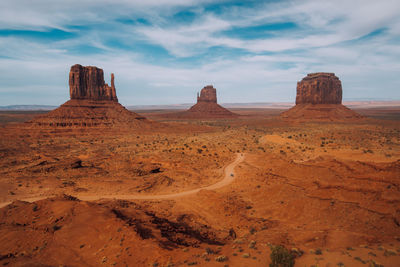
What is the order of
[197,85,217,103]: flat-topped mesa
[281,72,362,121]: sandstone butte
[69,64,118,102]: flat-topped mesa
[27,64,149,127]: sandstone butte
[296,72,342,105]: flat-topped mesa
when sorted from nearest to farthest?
[27,64,149,127]: sandstone butte
[69,64,118,102]: flat-topped mesa
[281,72,362,121]: sandstone butte
[296,72,342,105]: flat-topped mesa
[197,85,217,103]: flat-topped mesa

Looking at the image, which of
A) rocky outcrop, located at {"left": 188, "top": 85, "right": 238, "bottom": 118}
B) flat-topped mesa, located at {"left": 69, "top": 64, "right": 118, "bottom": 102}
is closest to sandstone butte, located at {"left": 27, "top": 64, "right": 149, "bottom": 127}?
flat-topped mesa, located at {"left": 69, "top": 64, "right": 118, "bottom": 102}

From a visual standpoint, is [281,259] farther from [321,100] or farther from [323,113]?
[321,100]

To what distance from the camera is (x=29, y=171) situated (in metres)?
23.1

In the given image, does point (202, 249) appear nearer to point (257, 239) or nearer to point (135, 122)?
point (257, 239)

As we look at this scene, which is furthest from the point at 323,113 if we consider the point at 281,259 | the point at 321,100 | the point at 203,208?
the point at 281,259

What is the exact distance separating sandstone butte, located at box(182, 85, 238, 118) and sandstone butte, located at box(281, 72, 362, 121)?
47952 mm

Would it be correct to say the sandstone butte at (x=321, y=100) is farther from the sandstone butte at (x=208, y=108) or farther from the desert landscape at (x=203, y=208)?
the desert landscape at (x=203, y=208)

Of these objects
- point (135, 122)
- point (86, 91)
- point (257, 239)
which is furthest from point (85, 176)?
point (86, 91)

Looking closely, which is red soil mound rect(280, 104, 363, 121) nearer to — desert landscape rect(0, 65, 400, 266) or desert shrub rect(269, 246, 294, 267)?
desert landscape rect(0, 65, 400, 266)

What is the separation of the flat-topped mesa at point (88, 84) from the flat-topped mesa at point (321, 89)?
72845 millimetres

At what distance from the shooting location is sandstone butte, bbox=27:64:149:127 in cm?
5694

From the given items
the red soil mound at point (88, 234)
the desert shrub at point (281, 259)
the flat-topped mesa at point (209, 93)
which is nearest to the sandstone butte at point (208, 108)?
the flat-topped mesa at point (209, 93)

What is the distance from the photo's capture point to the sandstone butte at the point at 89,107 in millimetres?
56938

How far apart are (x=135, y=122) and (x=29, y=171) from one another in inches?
1608
